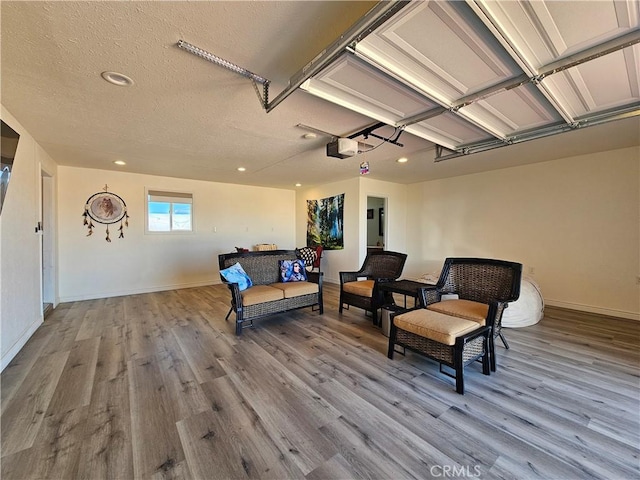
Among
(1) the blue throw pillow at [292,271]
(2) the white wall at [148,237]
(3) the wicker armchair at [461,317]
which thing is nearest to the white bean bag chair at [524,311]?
Answer: (3) the wicker armchair at [461,317]

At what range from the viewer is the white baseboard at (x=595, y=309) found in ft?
12.2

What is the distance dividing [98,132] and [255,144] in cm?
179

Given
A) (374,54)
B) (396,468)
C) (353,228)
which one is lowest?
(396,468)

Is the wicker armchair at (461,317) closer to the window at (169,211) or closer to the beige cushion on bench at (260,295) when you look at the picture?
the beige cushion on bench at (260,295)

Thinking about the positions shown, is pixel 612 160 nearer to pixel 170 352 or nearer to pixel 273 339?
pixel 273 339

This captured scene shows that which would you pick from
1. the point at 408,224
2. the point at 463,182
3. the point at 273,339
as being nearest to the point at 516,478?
the point at 273,339

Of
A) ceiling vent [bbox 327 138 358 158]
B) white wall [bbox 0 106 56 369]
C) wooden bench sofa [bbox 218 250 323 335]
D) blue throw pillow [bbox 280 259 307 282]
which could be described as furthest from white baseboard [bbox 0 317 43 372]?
ceiling vent [bbox 327 138 358 158]

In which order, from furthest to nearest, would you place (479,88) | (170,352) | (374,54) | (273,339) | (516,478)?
(273,339)
(170,352)
(479,88)
(374,54)
(516,478)

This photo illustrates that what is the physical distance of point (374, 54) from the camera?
5.13 feet

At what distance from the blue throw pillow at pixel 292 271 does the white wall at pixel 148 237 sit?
2.95 metres

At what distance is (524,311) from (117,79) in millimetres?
4968

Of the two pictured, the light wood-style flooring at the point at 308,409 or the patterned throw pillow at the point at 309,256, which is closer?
the light wood-style flooring at the point at 308,409

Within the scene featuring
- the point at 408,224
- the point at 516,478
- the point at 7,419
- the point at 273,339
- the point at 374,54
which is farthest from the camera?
the point at 408,224

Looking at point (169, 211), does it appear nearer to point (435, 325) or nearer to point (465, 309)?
point (435, 325)
